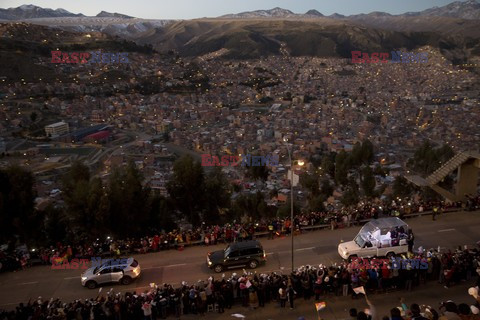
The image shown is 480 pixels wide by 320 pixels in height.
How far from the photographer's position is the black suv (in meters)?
13.8

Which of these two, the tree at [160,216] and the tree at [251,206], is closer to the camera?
the tree at [160,216]

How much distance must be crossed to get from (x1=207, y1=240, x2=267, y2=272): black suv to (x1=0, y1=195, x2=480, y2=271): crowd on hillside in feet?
6.35

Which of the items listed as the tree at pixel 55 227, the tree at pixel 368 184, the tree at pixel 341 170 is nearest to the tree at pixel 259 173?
the tree at pixel 341 170

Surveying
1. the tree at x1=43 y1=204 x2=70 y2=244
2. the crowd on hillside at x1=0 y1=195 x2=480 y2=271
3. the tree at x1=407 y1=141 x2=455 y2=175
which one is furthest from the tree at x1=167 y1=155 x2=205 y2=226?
the tree at x1=407 y1=141 x2=455 y2=175

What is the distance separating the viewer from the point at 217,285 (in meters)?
11.8

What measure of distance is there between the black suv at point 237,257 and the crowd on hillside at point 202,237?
194 cm

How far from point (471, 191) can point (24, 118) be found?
173 ft

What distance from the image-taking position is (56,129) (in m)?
50.9

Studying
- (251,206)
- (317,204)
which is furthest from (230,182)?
(317,204)

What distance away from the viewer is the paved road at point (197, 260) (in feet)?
43.9

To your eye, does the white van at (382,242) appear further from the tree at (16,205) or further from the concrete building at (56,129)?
the concrete building at (56,129)

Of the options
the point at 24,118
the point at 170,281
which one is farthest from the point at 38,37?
the point at 170,281

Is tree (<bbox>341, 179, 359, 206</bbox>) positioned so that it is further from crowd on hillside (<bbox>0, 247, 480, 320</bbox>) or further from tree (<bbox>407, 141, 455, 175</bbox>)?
crowd on hillside (<bbox>0, 247, 480, 320</bbox>)

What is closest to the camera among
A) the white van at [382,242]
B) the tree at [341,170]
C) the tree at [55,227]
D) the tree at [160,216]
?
the white van at [382,242]
